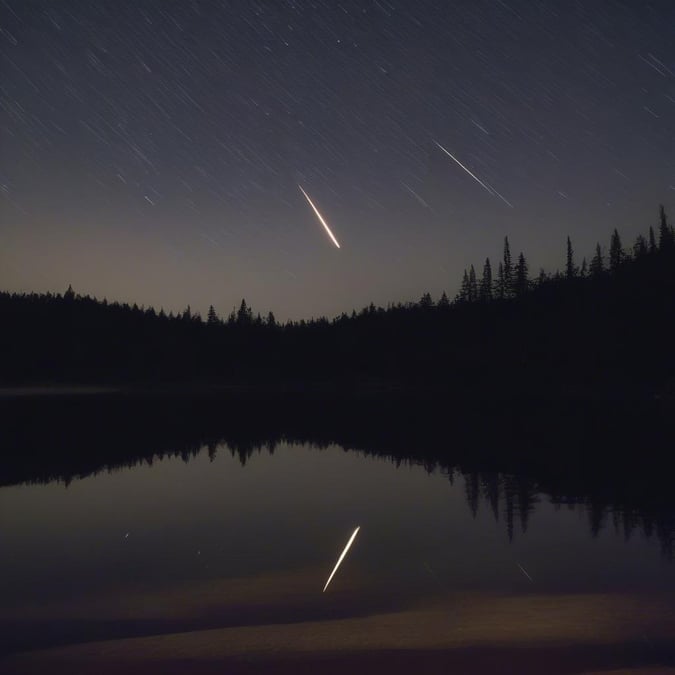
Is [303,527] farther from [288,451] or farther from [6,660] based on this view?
[288,451]

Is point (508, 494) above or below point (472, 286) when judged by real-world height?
below

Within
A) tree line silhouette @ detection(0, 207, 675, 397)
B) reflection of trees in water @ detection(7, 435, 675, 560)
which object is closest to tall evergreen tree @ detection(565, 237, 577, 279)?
tree line silhouette @ detection(0, 207, 675, 397)

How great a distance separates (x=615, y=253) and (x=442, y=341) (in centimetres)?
4515

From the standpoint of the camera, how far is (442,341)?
141 metres

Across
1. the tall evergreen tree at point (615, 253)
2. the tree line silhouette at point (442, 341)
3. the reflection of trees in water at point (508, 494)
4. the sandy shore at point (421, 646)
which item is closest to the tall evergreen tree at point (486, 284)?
the tree line silhouette at point (442, 341)

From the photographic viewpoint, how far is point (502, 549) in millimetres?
14211

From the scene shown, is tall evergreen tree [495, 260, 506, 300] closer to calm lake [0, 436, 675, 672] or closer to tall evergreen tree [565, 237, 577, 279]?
tall evergreen tree [565, 237, 577, 279]

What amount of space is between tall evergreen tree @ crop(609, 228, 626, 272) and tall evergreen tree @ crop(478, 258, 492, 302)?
28463mm

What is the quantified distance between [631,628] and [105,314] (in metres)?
205

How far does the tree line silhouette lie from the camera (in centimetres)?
9681

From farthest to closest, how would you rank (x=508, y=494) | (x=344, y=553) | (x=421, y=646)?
(x=508, y=494) → (x=344, y=553) → (x=421, y=646)

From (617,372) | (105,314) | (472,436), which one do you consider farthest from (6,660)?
(105,314)

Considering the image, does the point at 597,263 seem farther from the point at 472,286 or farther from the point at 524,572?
the point at 524,572

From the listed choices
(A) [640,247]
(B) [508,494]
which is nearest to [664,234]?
(A) [640,247]
